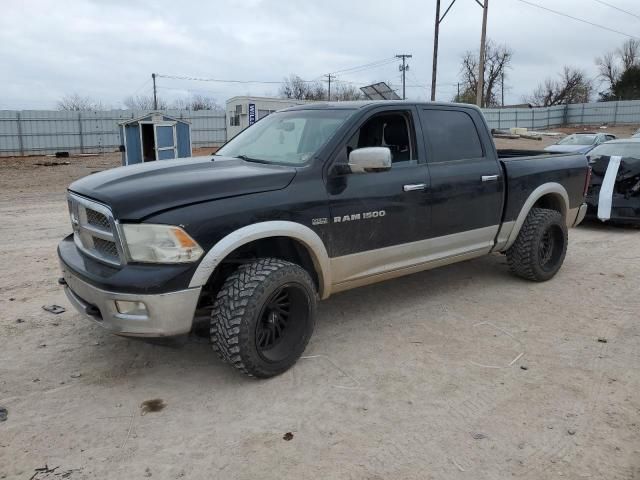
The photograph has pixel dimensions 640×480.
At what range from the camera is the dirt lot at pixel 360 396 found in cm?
280

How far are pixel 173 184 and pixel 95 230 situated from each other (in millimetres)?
593

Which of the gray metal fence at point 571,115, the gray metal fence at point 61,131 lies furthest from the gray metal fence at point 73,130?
the gray metal fence at point 571,115

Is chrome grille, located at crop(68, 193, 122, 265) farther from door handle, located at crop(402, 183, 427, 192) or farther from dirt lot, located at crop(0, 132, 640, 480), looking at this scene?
door handle, located at crop(402, 183, 427, 192)

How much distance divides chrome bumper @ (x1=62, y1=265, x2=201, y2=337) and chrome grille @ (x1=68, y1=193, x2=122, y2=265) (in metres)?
0.24

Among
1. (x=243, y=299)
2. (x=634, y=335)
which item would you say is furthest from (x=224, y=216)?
(x=634, y=335)

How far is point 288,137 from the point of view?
450cm

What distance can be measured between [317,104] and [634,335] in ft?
10.8

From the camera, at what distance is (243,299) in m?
3.41

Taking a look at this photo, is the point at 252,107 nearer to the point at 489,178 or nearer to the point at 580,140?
the point at 580,140

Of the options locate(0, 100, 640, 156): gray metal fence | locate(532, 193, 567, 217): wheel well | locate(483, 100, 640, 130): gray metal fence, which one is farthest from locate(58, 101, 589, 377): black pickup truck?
locate(483, 100, 640, 130): gray metal fence

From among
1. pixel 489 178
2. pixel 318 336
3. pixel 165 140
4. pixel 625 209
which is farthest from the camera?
pixel 165 140

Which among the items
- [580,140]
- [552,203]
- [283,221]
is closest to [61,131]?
[580,140]

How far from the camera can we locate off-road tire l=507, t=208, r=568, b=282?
563 centimetres

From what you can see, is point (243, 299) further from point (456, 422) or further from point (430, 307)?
point (430, 307)
